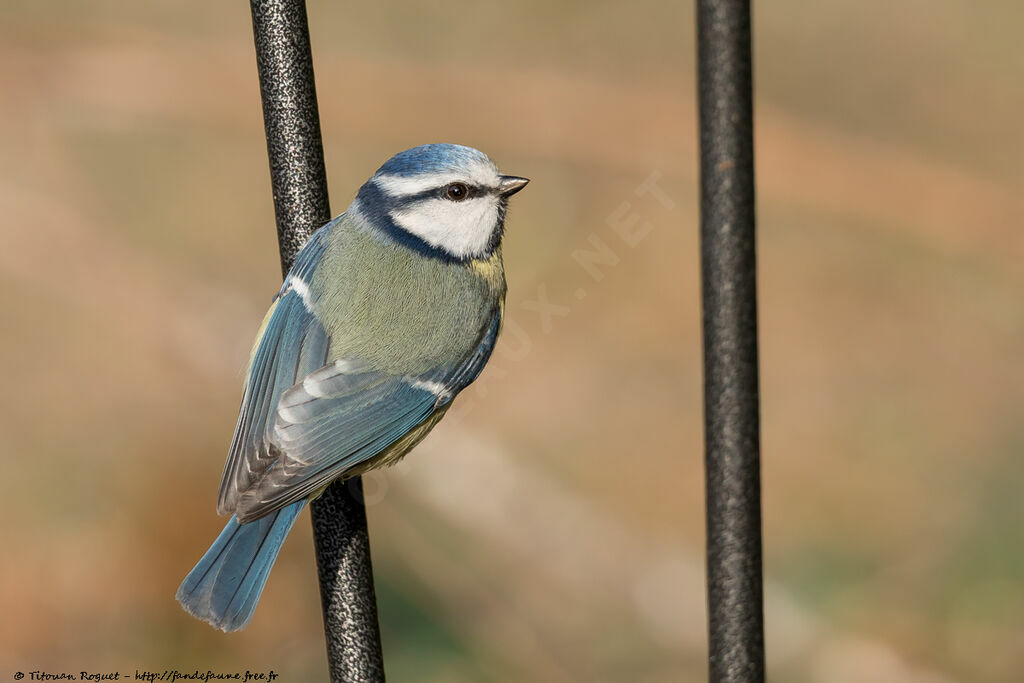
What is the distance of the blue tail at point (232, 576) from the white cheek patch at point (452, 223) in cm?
51

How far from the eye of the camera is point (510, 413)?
3.46m

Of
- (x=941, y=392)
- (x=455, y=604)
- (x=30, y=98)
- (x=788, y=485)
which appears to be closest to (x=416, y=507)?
(x=455, y=604)

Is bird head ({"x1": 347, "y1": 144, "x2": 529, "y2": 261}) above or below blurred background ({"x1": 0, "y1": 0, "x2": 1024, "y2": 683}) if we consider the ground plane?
above

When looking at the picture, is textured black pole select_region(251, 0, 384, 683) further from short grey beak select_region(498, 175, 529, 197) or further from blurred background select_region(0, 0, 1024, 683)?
blurred background select_region(0, 0, 1024, 683)

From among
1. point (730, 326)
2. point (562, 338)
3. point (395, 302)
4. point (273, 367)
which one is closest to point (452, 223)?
point (395, 302)

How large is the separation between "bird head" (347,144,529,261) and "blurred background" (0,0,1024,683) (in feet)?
2.68

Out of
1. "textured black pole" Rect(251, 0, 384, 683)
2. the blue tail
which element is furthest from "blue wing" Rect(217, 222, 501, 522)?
"textured black pole" Rect(251, 0, 384, 683)

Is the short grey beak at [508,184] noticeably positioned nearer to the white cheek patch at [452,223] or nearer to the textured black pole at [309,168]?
the white cheek patch at [452,223]

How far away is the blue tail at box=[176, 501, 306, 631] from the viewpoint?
169cm

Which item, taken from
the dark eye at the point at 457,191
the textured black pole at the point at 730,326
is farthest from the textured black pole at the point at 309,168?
the dark eye at the point at 457,191

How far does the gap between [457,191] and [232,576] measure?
0.73m

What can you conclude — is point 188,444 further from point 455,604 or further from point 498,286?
point 498,286

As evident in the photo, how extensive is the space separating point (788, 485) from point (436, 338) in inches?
67.0

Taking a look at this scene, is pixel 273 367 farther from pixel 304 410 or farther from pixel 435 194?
pixel 435 194
